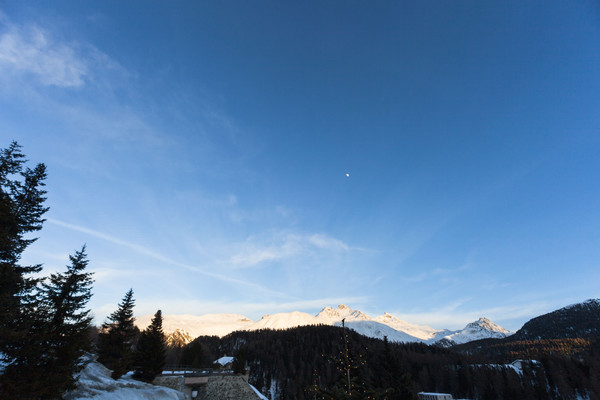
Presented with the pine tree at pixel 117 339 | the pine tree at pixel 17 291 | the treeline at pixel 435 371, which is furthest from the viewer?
the treeline at pixel 435 371

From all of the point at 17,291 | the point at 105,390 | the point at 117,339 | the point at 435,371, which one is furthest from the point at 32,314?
the point at 435,371

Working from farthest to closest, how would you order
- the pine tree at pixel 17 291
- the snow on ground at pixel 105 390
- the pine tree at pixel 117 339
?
the pine tree at pixel 117 339 → the snow on ground at pixel 105 390 → the pine tree at pixel 17 291

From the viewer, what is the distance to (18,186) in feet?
56.0

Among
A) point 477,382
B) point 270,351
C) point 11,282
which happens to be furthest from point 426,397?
point 270,351

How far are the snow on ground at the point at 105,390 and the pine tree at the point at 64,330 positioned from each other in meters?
6.60

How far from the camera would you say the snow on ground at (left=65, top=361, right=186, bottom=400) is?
22156mm

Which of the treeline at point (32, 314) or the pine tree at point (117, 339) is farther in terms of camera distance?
the pine tree at point (117, 339)

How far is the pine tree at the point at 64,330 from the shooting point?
1535 centimetres

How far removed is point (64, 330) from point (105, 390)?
12.8m

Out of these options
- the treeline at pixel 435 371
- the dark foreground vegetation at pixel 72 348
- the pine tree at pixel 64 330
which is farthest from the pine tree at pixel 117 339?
the treeline at pixel 435 371

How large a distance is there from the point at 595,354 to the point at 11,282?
21726 centimetres

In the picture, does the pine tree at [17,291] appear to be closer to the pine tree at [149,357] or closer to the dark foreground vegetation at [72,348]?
the dark foreground vegetation at [72,348]

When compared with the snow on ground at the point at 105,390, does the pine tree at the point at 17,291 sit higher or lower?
higher

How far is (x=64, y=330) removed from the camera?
54.9 ft
